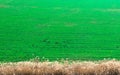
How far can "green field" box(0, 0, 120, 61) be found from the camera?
723 inches

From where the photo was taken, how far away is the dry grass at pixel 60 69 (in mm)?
10273

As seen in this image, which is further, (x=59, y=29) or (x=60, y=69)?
(x=59, y=29)

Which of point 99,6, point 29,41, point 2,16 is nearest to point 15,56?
point 29,41

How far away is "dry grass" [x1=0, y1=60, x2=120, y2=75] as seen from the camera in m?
10.3

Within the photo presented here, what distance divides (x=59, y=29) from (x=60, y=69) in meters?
16.4

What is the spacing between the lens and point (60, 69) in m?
10.4

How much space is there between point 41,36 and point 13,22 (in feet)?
20.5

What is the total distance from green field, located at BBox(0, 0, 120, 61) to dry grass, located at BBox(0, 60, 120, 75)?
5.34 metres

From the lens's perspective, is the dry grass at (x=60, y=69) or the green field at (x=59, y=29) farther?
the green field at (x=59, y=29)

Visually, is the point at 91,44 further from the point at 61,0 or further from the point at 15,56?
the point at 61,0

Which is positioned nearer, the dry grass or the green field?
the dry grass

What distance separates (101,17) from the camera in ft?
109

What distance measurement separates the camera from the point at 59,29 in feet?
87.8

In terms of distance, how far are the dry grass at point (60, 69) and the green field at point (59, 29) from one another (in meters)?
5.34
